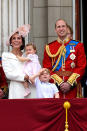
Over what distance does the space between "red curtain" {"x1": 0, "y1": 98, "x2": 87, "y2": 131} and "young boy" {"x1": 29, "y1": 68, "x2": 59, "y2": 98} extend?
64 cm

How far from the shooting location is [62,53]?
8.59m

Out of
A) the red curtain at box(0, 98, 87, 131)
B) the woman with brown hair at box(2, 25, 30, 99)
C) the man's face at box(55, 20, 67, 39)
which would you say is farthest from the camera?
the man's face at box(55, 20, 67, 39)

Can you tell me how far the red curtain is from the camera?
739cm

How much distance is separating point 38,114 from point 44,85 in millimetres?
795

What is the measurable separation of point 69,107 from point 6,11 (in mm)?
4311

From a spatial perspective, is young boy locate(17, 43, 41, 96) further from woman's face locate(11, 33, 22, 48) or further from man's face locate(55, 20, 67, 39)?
man's face locate(55, 20, 67, 39)

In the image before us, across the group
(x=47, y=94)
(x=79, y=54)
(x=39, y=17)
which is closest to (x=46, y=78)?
(x=47, y=94)

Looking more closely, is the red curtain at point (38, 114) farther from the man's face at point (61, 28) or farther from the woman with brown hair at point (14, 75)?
the man's face at point (61, 28)

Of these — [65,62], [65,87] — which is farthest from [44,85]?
[65,62]

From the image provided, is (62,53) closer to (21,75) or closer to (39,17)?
(21,75)

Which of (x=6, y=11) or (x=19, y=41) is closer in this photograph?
(x=19, y=41)

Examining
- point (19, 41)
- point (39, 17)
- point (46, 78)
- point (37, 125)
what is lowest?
point (37, 125)

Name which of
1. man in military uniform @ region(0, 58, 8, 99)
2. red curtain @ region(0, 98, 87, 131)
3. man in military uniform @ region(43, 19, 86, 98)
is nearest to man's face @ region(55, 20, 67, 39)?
man in military uniform @ region(43, 19, 86, 98)

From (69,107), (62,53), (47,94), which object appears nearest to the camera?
(69,107)
